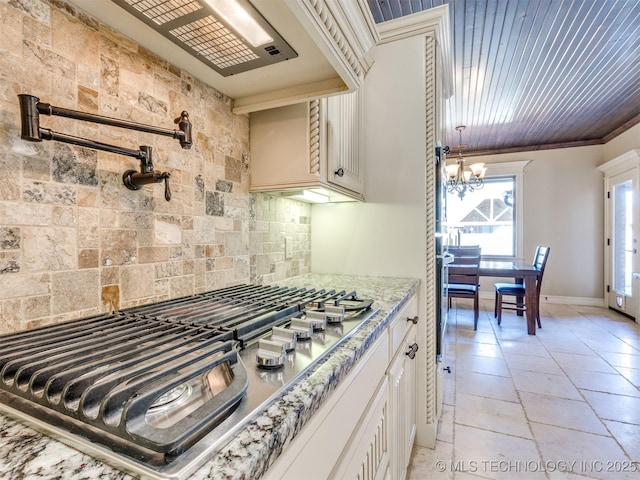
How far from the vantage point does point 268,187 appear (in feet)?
4.86

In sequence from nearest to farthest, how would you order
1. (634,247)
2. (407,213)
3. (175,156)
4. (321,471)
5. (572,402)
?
(321,471) → (175,156) → (407,213) → (572,402) → (634,247)

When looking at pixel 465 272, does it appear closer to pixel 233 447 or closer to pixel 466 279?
pixel 466 279

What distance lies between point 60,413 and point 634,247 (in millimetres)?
5806

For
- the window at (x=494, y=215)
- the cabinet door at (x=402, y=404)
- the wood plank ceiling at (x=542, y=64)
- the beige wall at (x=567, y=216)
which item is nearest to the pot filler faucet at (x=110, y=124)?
the cabinet door at (x=402, y=404)

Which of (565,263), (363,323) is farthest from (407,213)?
(565,263)

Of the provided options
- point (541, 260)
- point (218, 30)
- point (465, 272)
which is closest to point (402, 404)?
point (218, 30)

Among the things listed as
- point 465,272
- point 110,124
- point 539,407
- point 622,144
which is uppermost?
point 622,144

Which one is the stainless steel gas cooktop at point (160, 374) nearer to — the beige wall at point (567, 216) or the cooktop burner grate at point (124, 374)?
the cooktop burner grate at point (124, 374)

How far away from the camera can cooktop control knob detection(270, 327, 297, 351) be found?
0.69m

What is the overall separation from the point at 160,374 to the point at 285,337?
0.98ft

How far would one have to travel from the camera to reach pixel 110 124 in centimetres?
87

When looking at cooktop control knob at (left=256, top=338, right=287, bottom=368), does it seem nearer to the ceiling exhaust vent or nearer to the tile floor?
the ceiling exhaust vent

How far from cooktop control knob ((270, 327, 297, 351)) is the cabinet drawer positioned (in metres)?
0.53

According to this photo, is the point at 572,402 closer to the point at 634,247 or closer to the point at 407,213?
the point at 407,213
